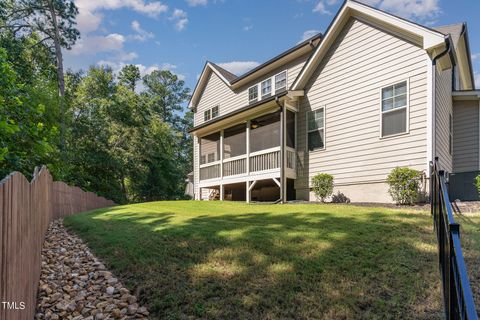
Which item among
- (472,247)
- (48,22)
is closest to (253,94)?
(472,247)

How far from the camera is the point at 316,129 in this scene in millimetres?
11195

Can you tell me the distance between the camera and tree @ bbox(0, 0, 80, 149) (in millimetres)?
21281

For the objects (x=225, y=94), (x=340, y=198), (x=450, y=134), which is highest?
(x=225, y=94)

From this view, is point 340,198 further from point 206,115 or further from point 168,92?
point 168,92

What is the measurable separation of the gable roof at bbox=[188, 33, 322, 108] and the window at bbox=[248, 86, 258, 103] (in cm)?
49

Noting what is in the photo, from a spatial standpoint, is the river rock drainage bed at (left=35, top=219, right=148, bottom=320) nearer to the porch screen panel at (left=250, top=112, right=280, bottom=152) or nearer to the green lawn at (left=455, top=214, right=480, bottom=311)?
the green lawn at (left=455, top=214, right=480, bottom=311)

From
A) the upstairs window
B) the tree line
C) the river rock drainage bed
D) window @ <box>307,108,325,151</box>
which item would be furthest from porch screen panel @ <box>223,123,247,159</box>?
the tree line

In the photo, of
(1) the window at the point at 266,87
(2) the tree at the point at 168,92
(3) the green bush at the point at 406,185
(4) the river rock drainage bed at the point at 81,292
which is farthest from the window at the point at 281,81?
(2) the tree at the point at 168,92

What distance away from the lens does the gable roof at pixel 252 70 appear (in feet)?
42.5

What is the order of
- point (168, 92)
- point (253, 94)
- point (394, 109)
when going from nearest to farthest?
point (394, 109) → point (253, 94) → point (168, 92)

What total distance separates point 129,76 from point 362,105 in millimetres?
31785

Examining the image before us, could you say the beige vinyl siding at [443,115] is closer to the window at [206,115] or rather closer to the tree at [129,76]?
the window at [206,115]

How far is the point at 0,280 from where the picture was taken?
200 centimetres

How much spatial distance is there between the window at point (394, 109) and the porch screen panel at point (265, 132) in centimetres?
384
